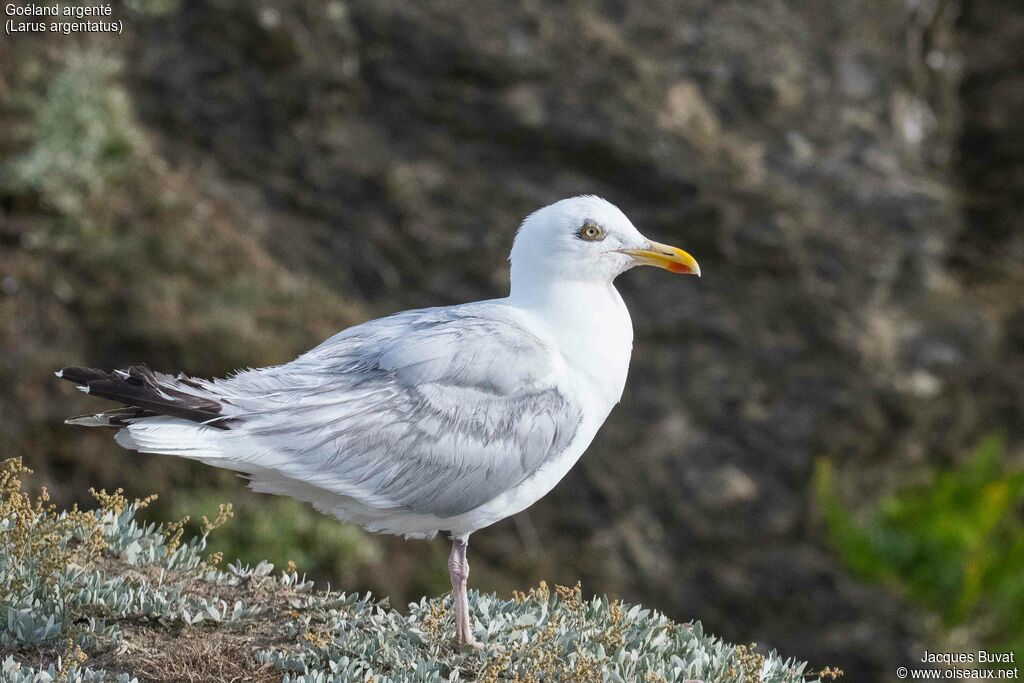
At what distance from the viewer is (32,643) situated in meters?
4.46

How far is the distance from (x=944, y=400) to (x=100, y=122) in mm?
8612

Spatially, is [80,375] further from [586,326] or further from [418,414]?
[586,326]

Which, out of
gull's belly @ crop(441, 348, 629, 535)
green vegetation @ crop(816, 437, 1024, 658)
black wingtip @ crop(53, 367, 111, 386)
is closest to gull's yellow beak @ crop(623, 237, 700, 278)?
gull's belly @ crop(441, 348, 629, 535)

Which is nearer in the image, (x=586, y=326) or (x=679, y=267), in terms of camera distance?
(x=586, y=326)

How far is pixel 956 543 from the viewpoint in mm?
9867

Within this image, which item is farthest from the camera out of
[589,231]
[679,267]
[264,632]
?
[679,267]

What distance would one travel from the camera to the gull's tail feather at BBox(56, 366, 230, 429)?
3.94m

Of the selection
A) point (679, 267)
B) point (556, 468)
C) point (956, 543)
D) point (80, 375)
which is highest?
point (679, 267)

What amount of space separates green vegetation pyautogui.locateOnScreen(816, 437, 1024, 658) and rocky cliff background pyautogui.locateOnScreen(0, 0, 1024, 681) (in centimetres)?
43

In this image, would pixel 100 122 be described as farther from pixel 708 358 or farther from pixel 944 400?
pixel 944 400

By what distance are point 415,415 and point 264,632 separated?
4.01 ft

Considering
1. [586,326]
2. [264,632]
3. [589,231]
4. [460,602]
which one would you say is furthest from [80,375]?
[589,231]

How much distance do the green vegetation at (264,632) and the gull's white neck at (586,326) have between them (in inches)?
37.3

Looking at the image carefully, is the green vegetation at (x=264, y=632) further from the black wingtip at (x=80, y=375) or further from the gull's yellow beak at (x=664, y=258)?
the gull's yellow beak at (x=664, y=258)
